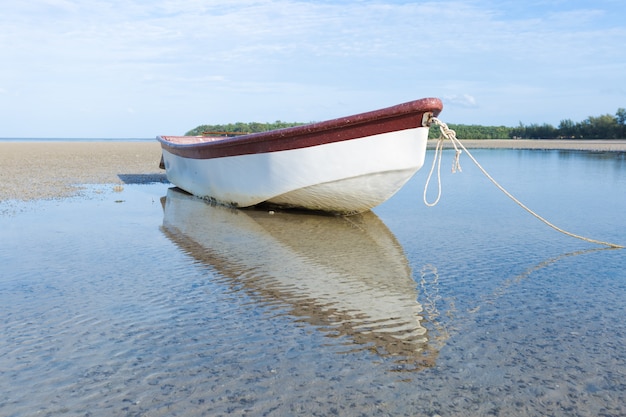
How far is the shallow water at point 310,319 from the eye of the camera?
2793 mm

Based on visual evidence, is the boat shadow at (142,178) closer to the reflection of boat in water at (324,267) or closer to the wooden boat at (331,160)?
the wooden boat at (331,160)

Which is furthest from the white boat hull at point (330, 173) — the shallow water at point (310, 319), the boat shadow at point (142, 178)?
the boat shadow at point (142, 178)

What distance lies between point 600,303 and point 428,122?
316cm

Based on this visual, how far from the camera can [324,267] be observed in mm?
5414

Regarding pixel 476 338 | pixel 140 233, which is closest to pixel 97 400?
pixel 476 338

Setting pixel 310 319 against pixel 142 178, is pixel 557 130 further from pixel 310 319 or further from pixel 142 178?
pixel 310 319

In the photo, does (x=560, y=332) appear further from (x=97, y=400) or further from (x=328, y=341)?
(x=97, y=400)

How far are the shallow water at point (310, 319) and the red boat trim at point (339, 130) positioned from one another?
3.89ft

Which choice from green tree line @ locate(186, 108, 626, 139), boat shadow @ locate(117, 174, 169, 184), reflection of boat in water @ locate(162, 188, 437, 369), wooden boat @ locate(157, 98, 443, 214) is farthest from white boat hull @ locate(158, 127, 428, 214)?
green tree line @ locate(186, 108, 626, 139)

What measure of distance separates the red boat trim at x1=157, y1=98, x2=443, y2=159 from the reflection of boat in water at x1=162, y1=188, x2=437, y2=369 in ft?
3.53

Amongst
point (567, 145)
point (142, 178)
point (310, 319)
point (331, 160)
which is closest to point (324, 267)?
point (310, 319)

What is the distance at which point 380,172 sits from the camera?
7.41 metres

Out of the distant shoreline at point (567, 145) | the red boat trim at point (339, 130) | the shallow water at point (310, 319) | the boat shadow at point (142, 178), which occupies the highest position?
the red boat trim at point (339, 130)

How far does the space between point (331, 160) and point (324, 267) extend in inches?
94.9
